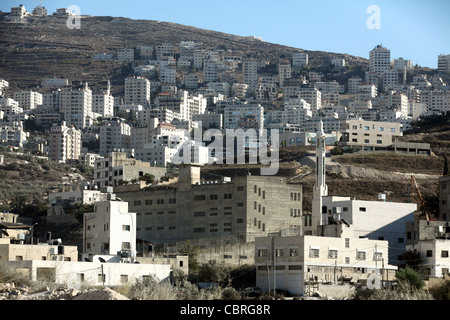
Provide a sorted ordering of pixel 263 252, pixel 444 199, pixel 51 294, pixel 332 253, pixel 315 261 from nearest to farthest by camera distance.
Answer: pixel 51 294 → pixel 315 261 → pixel 332 253 → pixel 263 252 → pixel 444 199

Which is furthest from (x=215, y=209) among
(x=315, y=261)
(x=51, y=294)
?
(x=51, y=294)

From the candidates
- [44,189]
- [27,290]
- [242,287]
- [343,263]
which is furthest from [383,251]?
[44,189]

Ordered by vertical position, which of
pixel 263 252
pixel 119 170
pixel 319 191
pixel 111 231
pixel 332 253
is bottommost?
pixel 263 252

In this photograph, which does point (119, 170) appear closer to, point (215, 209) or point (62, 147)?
point (215, 209)

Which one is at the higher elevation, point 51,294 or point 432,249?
point 51,294

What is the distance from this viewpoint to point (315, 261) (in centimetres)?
6297

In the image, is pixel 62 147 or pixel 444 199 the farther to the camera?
pixel 62 147

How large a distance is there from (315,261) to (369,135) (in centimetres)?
7914

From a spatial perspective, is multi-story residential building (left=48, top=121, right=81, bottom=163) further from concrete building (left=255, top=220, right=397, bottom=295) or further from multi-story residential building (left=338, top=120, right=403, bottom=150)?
concrete building (left=255, top=220, right=397, bottom=295)

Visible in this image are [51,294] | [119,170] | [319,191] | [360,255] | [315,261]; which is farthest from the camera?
[119,170]

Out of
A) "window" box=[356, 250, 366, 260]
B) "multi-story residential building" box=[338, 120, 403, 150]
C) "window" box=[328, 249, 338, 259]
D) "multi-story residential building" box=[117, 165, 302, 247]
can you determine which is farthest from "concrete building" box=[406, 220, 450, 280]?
"multi-story residential building" box=[338, 120, 403, 150]

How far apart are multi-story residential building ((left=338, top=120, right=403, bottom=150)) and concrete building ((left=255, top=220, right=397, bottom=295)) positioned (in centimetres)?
7376

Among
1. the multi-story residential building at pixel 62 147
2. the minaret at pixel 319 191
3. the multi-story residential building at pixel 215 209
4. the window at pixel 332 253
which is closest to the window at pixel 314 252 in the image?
the window at pixel 332 253

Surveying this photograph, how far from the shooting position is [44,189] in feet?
461
